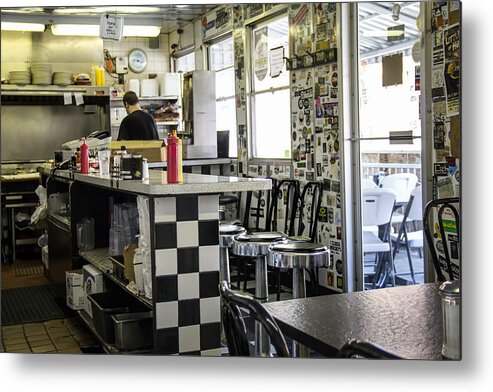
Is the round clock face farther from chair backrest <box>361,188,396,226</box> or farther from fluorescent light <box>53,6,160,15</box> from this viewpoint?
chair backrest <box>361,188,396,226</box>

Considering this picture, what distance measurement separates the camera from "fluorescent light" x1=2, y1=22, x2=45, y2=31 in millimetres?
3055

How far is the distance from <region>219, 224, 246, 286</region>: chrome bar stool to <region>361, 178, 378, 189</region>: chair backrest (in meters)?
0.54

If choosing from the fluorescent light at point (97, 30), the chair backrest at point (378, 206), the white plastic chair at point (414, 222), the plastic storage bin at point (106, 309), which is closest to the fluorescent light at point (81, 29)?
the fluorescent light at point (97, 30)

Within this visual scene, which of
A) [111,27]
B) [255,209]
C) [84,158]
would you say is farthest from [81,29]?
[255,209]

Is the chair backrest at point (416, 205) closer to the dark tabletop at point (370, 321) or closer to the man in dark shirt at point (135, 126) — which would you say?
the dark tabletop at point (370, 321)

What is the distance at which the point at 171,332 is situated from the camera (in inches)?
105

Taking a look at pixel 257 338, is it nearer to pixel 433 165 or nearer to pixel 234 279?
pixel 234 279

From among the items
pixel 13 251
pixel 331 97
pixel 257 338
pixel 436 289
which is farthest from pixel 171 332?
pixel 331 97

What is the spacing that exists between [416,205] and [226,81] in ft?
4.42

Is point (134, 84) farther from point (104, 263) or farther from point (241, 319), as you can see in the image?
point (241, 319)

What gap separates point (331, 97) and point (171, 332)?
1.24 meters

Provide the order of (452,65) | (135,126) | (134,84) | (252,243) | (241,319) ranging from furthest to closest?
(134,84), (135,126), (252,243), (452,65), (241,319)

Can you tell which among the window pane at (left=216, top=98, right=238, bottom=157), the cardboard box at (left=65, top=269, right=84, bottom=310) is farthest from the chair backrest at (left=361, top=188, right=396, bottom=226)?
the cardboard box at (left=65, top=269, right=84, bottom=310)

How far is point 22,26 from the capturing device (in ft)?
11.4
